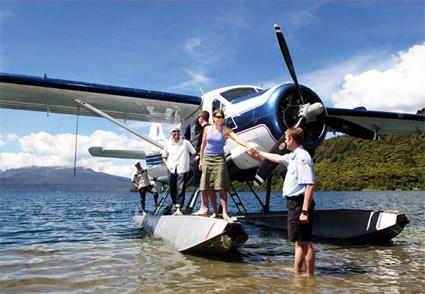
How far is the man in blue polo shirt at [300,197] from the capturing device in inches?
170

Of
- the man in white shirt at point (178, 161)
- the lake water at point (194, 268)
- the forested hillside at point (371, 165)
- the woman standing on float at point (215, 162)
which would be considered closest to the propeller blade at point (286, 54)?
the woman standing on float at point (215, 162)

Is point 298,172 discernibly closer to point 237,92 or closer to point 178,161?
point 178,161

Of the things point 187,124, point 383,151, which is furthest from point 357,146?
point 187,124

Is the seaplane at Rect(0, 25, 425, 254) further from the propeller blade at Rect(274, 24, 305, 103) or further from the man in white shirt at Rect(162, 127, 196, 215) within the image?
the man in white shirt at Rect(162, 127, 196, 215)

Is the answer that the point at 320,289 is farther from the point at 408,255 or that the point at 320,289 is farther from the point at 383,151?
the point at 383,151

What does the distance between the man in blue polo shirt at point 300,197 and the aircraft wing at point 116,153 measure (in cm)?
1082

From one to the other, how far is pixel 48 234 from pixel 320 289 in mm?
6716

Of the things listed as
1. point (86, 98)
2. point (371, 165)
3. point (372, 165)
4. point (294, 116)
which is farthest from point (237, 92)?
point (371, 165)

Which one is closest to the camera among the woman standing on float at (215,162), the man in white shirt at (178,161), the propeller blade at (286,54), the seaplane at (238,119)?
the woman standing on float at (215,162)

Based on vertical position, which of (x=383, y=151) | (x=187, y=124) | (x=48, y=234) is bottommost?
A: (x=48, y=234)

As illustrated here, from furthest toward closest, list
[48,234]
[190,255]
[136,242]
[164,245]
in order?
[48,234], [136,242], [164,245], [190,255]

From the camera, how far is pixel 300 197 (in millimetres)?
4453

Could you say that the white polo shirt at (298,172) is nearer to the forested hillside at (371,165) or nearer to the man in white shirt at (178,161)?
the man in white shirt at (178,161)

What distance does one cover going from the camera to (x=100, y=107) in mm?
10180
